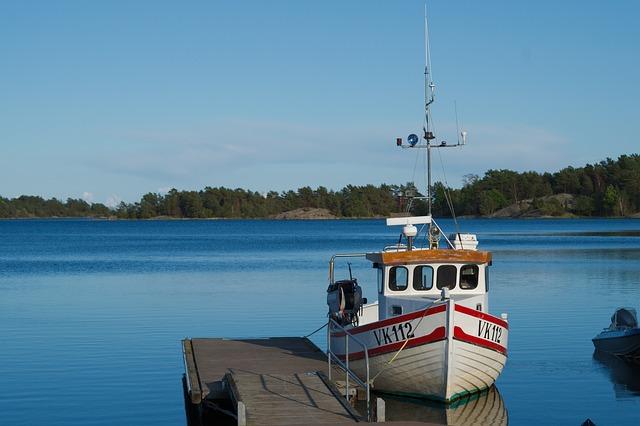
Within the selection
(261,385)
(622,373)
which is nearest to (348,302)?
(261,385)

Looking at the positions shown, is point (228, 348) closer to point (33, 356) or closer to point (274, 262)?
point (33, 356)

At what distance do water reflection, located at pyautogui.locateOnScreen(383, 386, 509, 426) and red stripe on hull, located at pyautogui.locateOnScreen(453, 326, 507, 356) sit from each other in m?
1.13

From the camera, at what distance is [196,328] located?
32.5 m

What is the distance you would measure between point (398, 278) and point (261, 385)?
15.0ft

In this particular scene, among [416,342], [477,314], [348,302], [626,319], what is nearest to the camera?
[416,342]

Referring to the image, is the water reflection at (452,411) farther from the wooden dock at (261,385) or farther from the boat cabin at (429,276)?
the boat cabin at (429,276)

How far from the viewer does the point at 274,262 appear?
7031 cm

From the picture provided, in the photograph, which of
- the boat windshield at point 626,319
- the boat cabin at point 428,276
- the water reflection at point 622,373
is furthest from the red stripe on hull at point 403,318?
the boat windshield at point 626,319

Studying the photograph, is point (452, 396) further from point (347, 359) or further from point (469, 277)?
point (469, 277)

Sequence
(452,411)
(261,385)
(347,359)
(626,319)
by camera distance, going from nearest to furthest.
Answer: (261,385), (347,359), (452,411), (626,319)

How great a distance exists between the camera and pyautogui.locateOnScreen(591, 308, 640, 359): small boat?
2592cm

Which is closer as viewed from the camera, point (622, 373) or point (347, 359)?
point (347, 359)

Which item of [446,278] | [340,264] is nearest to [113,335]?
[446,278]

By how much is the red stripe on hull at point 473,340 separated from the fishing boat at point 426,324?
0.7 inches
